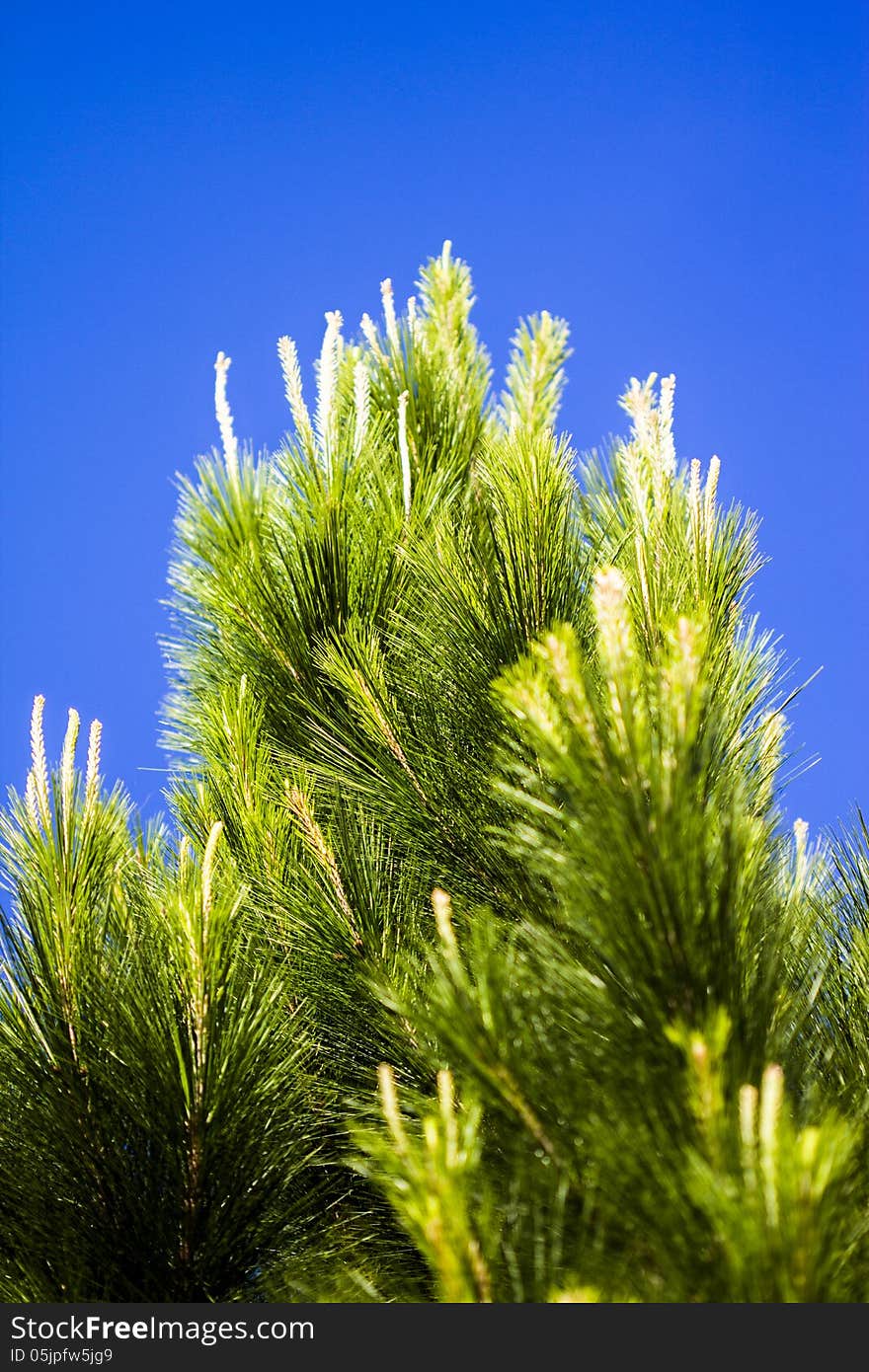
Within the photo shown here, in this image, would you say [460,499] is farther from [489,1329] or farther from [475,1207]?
[489,1329]

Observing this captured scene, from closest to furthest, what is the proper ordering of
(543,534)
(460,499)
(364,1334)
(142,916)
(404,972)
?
1. (364,1334)
2. (142,916)
3. (404,972)
4. (543,534)
5. (460,499)

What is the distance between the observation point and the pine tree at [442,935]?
118 cm

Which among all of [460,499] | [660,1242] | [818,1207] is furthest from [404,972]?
[460,499]

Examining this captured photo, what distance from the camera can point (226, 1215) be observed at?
177cm

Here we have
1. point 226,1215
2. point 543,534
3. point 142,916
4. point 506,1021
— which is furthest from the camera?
point 543,534

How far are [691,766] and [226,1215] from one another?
109cm

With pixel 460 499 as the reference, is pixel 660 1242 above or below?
below

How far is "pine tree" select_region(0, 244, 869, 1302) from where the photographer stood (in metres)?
1.18

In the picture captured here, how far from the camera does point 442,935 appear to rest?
1198 mm

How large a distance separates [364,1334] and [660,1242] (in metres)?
0.33

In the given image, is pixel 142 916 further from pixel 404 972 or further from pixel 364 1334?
pixel 364 1334

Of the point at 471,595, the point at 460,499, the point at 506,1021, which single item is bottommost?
the point at 506,1021

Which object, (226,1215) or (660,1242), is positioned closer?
(660,1242)

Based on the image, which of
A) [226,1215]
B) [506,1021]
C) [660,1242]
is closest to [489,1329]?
[660,1242]
